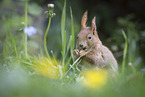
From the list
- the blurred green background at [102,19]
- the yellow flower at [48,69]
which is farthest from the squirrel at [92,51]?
the blurred green background at [102,19]

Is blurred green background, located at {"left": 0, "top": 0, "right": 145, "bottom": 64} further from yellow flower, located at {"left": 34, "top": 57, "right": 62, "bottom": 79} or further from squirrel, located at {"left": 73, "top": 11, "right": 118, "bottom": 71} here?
yellow flower, located at {"left": 34, "top": 57, "right": 62, "bottom": 79}


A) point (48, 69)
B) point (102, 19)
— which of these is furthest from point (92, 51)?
point (102, 19)

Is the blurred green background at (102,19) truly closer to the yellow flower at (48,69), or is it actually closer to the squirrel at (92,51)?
the squirrel at (92,51)

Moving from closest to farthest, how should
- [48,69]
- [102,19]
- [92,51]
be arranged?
[48,69], [92,51], [102,19]

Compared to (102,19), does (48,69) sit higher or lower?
lower

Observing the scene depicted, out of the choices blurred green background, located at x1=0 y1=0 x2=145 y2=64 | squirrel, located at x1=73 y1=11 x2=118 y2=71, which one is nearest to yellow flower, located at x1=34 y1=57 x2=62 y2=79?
squirrel, located at x1=73 y1=11 x2=118 y2=71

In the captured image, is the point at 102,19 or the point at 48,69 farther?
the point at 102,19

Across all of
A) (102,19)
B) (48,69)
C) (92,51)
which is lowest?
(48,69)

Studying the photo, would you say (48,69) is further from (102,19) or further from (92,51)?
(102,19)

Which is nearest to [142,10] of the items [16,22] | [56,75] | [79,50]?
[16,22]

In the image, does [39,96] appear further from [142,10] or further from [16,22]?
[142,10]

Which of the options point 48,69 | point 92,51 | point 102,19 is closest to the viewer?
point 48,69
